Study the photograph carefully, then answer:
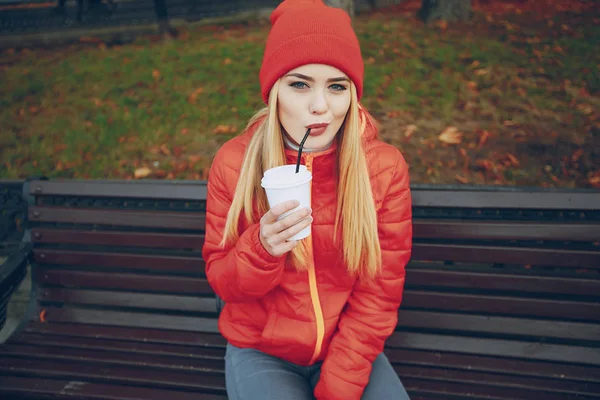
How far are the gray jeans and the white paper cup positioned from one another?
0.67 meters

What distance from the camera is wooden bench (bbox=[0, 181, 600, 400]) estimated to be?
2.52 metres

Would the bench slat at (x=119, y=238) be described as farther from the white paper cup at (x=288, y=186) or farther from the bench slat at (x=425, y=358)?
the white paper cup at (x=288, y=186)

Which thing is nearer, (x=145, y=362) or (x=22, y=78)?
(x=145, y=362)

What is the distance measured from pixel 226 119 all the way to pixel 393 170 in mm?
2492

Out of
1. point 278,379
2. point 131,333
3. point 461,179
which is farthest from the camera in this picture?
point 461,179

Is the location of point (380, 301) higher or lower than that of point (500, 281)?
higher

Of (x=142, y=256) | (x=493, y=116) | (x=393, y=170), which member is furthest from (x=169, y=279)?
(x=493, y=116)

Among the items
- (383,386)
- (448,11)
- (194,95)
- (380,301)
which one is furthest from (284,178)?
(448,11)

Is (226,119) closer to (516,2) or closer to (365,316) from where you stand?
(365,316)

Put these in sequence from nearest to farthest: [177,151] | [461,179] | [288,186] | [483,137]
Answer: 1. [288,186]
2. [461,179]
3. [483,137]
4. [177,151]

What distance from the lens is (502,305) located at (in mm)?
2594

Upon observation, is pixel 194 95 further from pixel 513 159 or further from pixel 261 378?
pixel 261 378

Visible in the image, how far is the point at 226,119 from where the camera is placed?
14.3ft

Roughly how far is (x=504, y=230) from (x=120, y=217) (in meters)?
2.05
